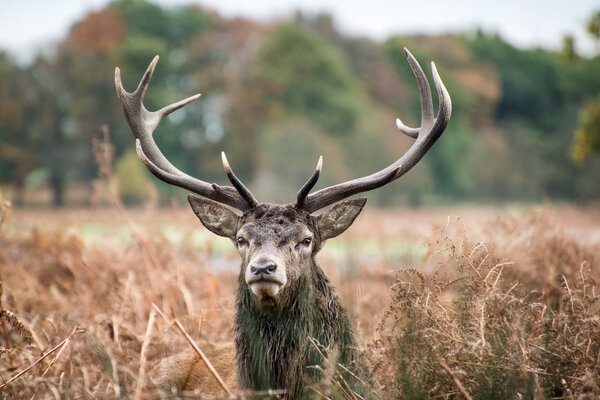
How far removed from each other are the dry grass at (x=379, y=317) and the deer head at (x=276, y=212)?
615 mm

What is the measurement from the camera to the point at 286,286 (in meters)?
3.91

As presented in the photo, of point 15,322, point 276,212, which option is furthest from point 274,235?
point 15,322

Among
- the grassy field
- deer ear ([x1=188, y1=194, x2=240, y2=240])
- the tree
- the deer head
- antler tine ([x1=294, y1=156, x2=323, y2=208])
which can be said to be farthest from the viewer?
the tree

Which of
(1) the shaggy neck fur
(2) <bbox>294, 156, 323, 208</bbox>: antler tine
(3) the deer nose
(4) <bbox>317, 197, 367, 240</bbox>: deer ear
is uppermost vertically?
(2) <bbox>294, 156, 323, 208</bbox>: antler tine

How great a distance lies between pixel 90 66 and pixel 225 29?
75.5 ft

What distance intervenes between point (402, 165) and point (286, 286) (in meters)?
1.42

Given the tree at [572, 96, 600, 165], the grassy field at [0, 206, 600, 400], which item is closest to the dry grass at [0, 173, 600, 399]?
the grassy field at [0, 206, 600, 400]

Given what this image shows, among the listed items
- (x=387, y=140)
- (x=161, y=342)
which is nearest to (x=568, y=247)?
(x=161, y=342)

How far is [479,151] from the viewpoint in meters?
45.3

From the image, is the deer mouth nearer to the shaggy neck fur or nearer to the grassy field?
the shaggy neck fur

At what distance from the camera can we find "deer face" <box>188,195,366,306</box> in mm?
3646

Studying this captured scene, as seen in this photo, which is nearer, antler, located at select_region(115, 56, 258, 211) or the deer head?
the deer head

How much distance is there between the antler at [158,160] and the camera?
4375 millimetres

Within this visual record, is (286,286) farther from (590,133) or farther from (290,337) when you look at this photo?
(590,133)
